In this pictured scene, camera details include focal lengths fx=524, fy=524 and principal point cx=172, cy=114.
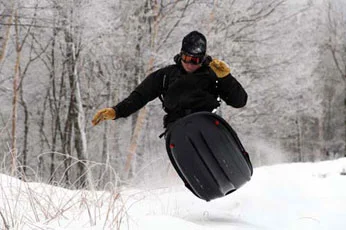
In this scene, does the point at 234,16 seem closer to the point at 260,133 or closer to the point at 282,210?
the point at 260,133

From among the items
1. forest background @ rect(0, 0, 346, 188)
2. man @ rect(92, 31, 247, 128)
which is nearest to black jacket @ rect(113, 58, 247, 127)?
man @ rect(92, 31, 247, 128)

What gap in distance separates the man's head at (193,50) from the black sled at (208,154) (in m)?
0.39

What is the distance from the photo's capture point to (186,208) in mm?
4656

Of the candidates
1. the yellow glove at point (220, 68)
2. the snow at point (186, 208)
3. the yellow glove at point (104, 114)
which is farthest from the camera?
the yellow glove at point (104, 114)

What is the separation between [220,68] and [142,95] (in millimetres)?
708

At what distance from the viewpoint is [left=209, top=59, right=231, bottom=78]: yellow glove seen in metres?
3.58

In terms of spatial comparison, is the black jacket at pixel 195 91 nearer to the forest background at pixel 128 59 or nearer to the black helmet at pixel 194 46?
the black helmet at pixel 194 46

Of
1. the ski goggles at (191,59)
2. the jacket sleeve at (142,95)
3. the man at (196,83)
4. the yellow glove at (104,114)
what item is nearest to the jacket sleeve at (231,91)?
the man at (196,83)

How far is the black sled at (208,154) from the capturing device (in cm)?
362

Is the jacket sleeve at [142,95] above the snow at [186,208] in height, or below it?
above

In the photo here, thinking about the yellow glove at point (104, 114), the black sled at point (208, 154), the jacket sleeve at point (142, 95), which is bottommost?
the black sled at point (208, 154)

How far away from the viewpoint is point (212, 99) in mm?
3699

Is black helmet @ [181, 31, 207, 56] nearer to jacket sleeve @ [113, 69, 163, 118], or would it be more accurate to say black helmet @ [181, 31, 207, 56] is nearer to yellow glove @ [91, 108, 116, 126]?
jacket sleeve @ [113, 69, 163, 118]

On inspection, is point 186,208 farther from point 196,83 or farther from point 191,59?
point 191,59
